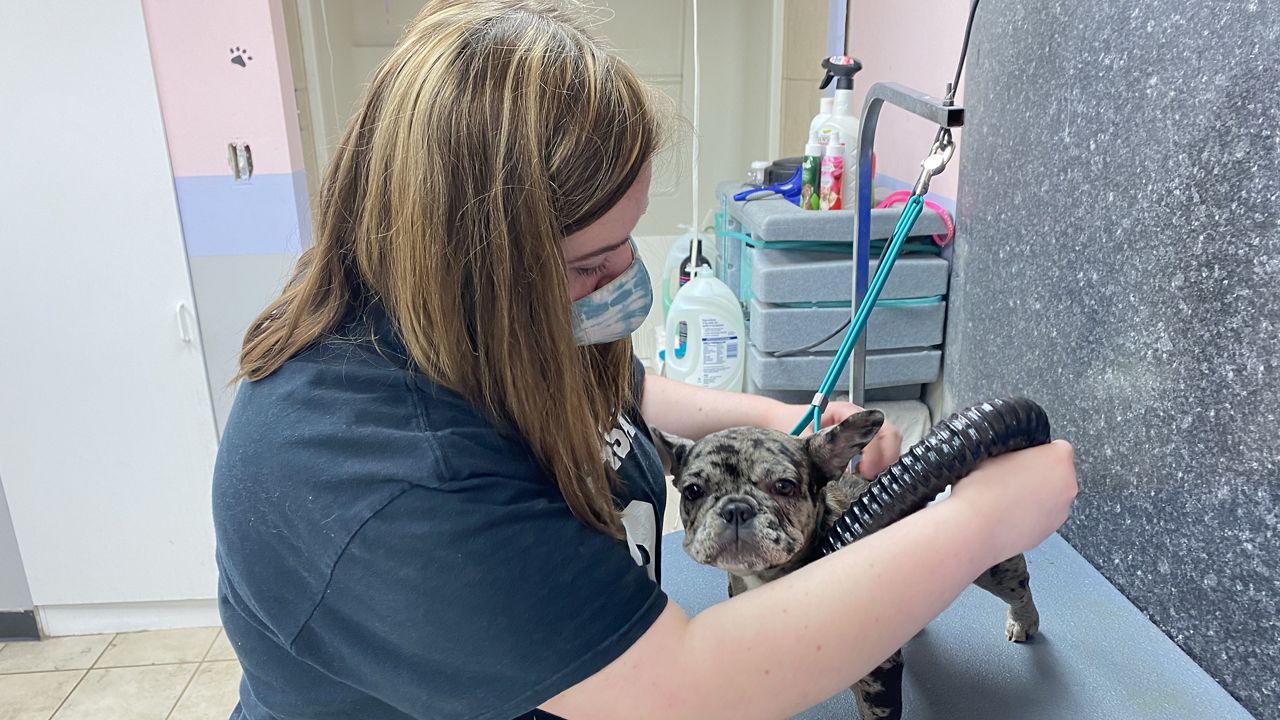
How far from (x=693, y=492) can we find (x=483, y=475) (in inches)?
11.6

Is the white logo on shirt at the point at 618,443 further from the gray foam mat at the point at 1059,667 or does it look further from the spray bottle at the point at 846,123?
the spray bottle at the point at 846,123

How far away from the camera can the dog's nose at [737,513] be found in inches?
27.2

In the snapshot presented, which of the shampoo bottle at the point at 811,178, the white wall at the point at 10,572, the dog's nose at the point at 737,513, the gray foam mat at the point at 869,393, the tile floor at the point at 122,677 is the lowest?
the tile floor at the point at 122,677

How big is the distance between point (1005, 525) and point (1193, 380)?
0.22m

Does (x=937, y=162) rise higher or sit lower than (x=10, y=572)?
higher

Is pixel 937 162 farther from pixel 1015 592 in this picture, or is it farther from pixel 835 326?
pixel 835 326

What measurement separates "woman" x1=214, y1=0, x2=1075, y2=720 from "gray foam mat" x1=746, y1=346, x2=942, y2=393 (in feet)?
2.80

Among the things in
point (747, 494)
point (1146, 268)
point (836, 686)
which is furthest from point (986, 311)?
point (836, 686)

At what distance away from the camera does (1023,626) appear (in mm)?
769

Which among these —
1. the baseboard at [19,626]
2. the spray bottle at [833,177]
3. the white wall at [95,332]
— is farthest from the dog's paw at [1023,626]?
the baseboard at [19,626]

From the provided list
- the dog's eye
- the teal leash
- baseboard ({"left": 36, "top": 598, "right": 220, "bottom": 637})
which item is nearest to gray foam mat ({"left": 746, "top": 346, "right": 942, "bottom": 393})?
the teal leash

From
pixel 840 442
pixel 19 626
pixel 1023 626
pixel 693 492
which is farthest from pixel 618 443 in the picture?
pixel 19 626

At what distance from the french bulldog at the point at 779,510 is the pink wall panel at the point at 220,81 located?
1.33 meters

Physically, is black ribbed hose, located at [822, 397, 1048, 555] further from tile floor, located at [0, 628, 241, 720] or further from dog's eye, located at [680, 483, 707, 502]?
tile floor, located at [0, 628, 241, 720]
